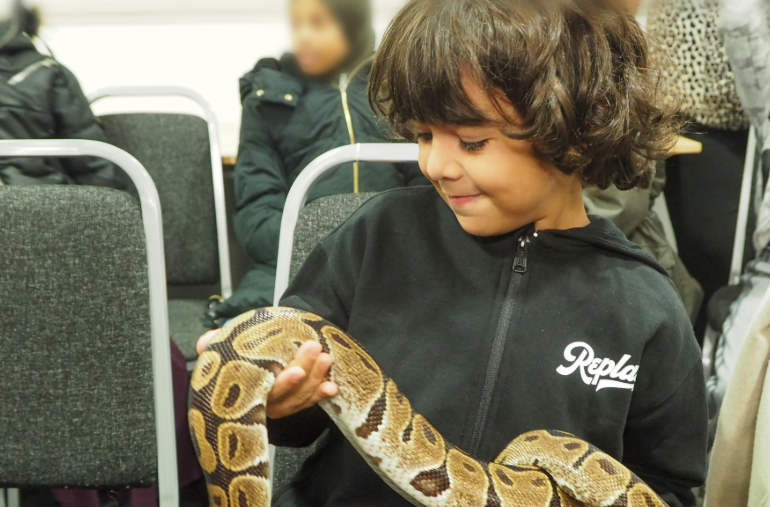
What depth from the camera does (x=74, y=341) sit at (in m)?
1.21

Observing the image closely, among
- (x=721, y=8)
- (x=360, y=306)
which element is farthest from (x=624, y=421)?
(x=721, y=8)

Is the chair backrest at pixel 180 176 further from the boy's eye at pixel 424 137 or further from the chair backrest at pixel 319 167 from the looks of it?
the boy's eye at pixel 424 137

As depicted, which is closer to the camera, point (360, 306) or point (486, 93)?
point (486, 93)

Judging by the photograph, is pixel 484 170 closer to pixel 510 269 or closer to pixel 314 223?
pixel 510 269

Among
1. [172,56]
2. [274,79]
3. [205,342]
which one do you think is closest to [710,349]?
[274,79]

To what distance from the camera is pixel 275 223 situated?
6.64 feet

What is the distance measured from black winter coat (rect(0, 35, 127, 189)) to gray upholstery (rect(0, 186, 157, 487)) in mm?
590

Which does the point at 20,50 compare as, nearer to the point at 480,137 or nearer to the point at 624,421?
the point at 480,137

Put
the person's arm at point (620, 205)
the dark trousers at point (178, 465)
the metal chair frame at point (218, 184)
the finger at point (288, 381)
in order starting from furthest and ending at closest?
the metal chair frame at point (218, 184) → the person's arm at point (620, 205) → the dark trousers at point (178, 465) → the finger at point (288, 381)

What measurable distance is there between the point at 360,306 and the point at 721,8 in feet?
5.11

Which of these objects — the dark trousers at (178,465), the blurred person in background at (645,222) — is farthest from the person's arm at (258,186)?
the blurred person in background at (645,222)

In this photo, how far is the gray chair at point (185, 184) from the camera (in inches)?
86.1

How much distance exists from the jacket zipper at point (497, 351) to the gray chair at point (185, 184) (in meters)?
1.40

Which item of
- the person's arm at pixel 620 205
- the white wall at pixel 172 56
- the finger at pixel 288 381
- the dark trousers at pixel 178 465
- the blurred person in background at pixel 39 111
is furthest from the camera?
the white wall at pixel 172 56
